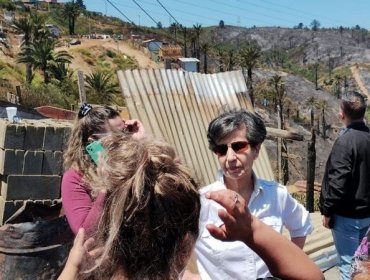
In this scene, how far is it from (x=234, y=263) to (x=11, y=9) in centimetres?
7479

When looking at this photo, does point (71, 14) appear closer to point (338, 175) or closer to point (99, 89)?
point (99, 89)

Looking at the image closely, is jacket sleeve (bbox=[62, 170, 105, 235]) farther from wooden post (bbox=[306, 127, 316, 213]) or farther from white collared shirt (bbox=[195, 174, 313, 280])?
wooden post (bbox=[306, 127, 316, 213])

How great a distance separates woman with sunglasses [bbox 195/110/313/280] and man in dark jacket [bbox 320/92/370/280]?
974mm

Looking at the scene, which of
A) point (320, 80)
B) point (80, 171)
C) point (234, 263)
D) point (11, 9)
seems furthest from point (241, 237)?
point (320, 80)

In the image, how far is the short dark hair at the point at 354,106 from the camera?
3.34 m

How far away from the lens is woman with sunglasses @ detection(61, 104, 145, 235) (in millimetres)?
2150

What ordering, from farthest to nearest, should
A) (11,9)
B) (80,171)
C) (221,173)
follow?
(11,9) < (221,173) < (80,171)

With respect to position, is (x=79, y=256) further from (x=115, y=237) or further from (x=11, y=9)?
(x=11, y=9)

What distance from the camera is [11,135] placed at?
387cm

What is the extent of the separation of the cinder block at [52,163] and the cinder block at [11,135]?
21cm

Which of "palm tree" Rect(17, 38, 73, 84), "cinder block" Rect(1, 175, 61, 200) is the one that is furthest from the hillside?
"cinder block" Rect(1, 175, 61, 200)

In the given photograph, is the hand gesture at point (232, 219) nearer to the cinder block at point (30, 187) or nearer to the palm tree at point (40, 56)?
the cinder block at point (30, 187)

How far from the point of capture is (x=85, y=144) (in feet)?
7.79

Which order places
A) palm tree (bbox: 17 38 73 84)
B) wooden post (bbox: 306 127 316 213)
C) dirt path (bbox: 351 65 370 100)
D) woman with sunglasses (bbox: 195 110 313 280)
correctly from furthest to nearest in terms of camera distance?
1. dirt path (bbox: 351 65 370 100)
2. palm tree (bbox: 17 38 73 84)
3. wooden post (bbox: 306 127 316 213)
4. woman with sunglasses (bbox: 195 110 313 280)
